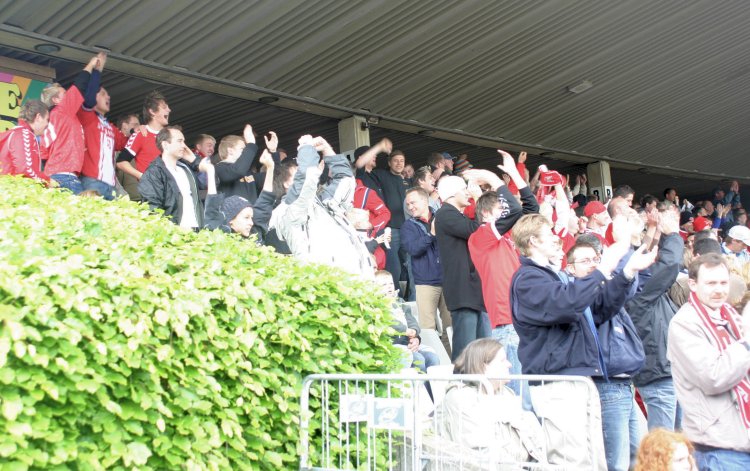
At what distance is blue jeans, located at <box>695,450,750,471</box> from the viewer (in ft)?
14.3

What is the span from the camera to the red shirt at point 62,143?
782 cm

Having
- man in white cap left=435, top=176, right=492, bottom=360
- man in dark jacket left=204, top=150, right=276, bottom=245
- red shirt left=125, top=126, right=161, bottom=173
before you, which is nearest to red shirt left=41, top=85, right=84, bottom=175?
red shirt left=125, top=126, right=161, bottom=173

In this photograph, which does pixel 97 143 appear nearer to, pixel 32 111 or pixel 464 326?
pixel 32 111

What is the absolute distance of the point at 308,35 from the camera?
995 centimetres

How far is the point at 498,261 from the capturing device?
7.22 metres

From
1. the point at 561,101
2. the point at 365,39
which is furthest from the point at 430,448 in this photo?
the point at 561,101

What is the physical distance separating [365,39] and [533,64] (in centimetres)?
333

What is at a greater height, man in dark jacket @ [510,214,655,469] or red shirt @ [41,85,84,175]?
red shirt @ [41,85,84,175]

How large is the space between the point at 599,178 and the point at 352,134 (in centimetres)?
748

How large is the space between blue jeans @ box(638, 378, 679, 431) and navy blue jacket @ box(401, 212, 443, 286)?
2791mm

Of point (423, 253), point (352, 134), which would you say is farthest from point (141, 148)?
point (352, 134)

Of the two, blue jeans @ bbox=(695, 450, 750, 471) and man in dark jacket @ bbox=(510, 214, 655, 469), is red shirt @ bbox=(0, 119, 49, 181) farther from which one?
blue jeans @ bbox=(695, 450, 750, 471)

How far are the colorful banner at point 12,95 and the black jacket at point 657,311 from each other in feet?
20.6

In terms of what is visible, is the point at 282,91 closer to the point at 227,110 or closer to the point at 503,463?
the point at 227,110
